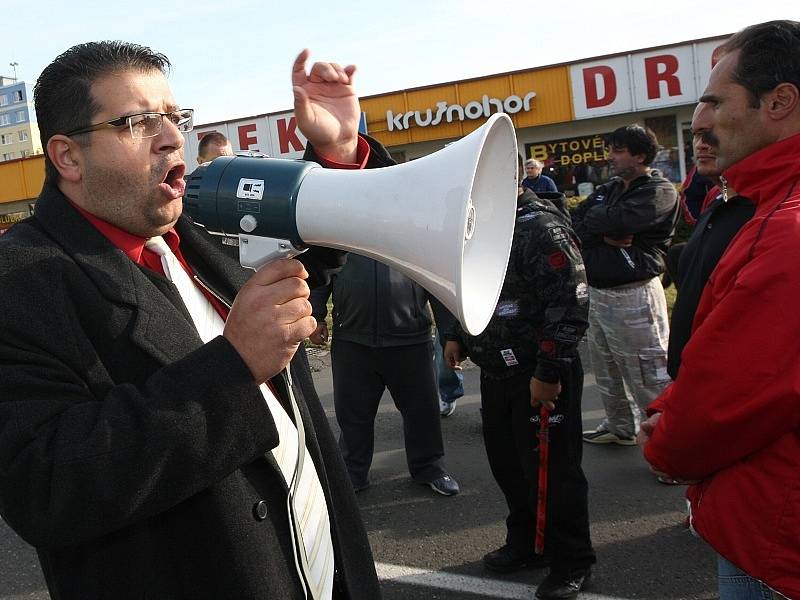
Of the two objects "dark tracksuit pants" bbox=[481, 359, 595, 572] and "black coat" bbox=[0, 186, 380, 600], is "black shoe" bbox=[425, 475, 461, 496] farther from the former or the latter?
"black coat" bbox=[0, 186, 380, 600]

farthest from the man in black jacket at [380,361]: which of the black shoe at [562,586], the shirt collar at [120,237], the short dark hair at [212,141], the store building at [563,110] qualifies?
the store building at [563,110]

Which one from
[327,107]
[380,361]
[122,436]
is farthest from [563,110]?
[122,436]

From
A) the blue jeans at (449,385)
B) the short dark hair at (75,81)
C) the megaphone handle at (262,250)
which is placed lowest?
the blue jeans at (449,385)

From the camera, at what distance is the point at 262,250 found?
4.63 ft

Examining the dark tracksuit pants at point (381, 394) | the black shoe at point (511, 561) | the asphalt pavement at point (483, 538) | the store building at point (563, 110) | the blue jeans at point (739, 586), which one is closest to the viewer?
the blue jeans at point (739, 586)

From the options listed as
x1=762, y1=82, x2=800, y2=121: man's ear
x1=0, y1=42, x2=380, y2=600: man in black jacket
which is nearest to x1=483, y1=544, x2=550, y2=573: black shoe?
x1=0, y1=42, x2=380, y2=600: man in black jacket

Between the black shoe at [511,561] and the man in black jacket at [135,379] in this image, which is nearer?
the man in black jacket at [135,379]

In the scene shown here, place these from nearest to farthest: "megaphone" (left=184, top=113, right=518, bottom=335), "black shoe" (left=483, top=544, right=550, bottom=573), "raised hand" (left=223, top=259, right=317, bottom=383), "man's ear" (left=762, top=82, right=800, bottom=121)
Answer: "megaphone" (left=184, top=113, right=518, bottom=335) → "raised hand" (left=223, top=259, right=317, bottom=383) → "man's ear" (left=762, top=82, right=800, bottom=121) → "black shoe" (left=483, top=544, right=550, bottom=573)

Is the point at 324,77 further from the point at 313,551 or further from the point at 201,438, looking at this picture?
the point at 313,551

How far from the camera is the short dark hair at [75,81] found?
1.50 metres

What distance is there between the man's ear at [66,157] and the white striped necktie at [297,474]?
20cm

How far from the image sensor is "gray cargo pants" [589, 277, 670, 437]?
4535 mm

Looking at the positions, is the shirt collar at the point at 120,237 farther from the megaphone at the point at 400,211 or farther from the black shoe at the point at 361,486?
the black shoe at the point at 361,486

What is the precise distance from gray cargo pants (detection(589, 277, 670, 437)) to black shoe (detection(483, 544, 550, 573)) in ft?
4.92
